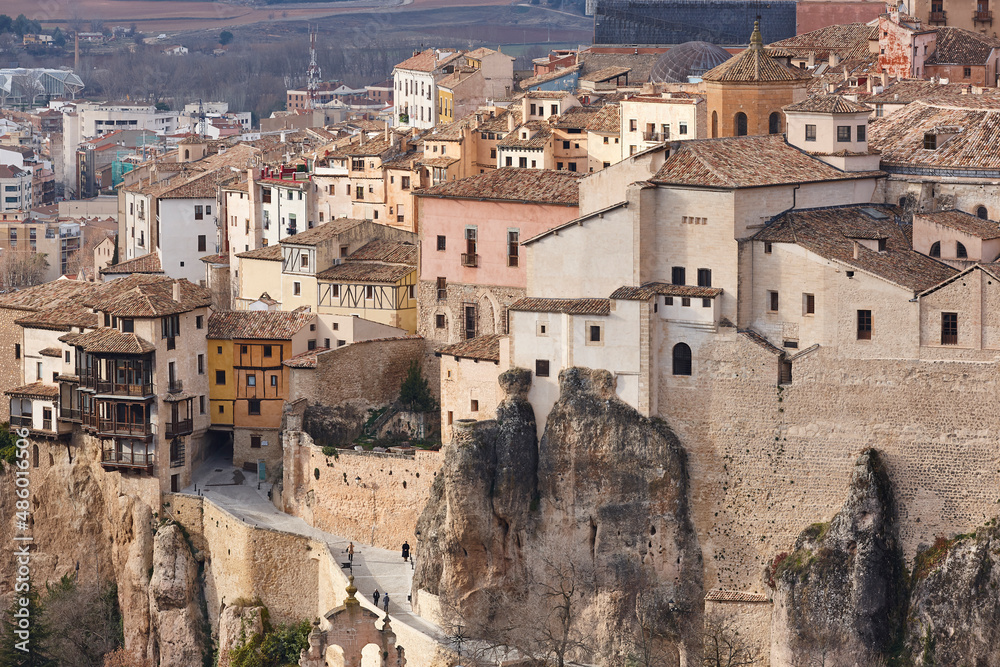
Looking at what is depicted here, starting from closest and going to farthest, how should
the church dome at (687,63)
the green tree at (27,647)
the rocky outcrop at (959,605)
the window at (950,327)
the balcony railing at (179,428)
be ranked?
the rocky outcrop at (959,605)
the window at (950,327)
the balcony railing at (179,428)
the green tree at (27,647)
the church dome at (687,63)

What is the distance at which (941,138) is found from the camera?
67375 mm

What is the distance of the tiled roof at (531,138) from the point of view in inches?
3376

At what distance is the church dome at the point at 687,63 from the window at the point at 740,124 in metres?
17.8

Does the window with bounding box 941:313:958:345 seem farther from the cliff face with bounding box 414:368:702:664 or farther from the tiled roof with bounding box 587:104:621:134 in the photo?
the tiled roof with bounding box 587:104:621:134

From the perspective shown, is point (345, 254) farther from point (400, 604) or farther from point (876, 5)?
point (876, 5)

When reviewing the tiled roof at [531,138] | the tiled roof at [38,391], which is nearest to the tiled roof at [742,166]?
the tiled roof at [531,138]

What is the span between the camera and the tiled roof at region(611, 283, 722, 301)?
63.2 meters

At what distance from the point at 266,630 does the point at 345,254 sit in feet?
50.8

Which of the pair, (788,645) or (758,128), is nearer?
(788,645)

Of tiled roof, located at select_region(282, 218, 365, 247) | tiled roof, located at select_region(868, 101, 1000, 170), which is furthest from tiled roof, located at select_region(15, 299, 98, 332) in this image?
tiled roof, located at select_region(868, 101, 1000, 170)

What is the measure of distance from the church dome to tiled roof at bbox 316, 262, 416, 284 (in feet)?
62.3

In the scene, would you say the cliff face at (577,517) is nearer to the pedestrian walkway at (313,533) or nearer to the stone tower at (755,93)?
the pedestrian walkway at (313,533)

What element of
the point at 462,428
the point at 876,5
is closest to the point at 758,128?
the point at 462,428

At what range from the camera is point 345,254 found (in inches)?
3157
